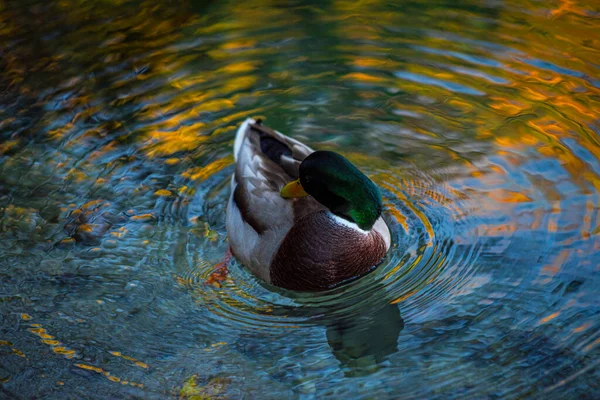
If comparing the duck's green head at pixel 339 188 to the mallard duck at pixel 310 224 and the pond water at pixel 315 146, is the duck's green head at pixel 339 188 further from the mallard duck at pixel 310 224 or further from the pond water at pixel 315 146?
the pond water at pixel 315 146

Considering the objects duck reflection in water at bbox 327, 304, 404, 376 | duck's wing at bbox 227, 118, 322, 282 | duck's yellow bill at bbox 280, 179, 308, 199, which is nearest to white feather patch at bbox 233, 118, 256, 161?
duck's wing at bbox 227, 118, 322, 282

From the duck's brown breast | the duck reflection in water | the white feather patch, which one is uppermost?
the white feather patch

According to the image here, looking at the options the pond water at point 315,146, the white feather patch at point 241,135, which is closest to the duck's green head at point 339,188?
the pond water at point 315,146

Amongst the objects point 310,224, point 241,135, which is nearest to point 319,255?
point 310,224

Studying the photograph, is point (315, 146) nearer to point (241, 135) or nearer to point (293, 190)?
point (241, 135)

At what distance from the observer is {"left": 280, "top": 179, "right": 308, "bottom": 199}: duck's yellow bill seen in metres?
4.87

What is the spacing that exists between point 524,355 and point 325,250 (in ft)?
4.54

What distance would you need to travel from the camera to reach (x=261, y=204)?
16.7 ft

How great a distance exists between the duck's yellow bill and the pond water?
0.63 meters

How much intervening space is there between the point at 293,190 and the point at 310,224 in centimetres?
24

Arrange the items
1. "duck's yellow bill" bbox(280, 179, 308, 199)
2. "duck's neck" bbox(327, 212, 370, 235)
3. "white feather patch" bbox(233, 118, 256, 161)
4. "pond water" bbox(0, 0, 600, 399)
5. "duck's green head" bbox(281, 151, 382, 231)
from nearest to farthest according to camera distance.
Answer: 1. "pond water" bbox(0, 0, 600, 399)
2. "duck's green head" bbox(281, 151, 382, 231)
3. "duck's yellow bill" bbox(280, 179, 308, 199)
4. "duck's neck" bbox(327, 212, 370, 235)
5. "white feather patch" bbox(233, 118, 256, 161)

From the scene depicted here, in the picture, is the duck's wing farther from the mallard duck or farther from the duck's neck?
the duck's neck

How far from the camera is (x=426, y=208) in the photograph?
534 centimetres

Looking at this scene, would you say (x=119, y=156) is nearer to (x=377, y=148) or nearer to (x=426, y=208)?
(x=377, y=148)
